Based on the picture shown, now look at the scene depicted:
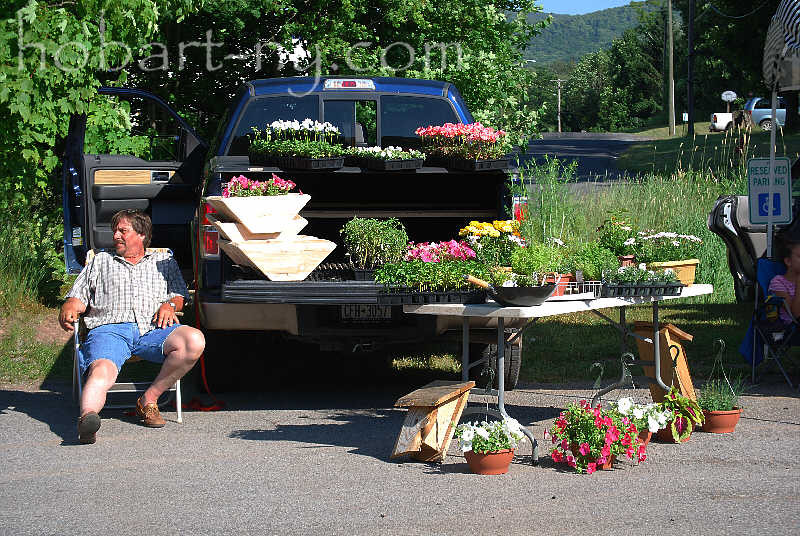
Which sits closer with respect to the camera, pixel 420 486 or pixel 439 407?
pixel 420 486

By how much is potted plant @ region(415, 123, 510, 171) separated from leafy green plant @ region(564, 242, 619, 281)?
4.18ft

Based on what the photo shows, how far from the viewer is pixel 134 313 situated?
7090mm

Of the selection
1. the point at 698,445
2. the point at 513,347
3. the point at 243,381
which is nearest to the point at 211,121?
the point at 243,381

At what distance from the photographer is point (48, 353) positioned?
361 inches

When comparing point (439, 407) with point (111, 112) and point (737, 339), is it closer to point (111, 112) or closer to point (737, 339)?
point (737, 339)

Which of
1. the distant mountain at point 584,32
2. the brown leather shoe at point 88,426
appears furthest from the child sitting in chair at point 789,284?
the distant mountain at point 584,32

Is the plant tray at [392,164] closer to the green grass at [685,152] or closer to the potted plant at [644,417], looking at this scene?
the potted plant at [644,417]

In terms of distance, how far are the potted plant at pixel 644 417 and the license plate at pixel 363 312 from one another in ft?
5.31

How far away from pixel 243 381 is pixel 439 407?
2.45 meters

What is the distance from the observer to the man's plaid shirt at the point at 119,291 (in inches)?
277

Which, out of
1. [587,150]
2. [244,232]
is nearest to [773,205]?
[244,232]

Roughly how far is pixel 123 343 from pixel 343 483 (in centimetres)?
213

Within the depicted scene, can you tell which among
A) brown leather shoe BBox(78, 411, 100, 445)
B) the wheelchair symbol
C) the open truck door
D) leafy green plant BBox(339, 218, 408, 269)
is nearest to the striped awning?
the wheelchair symbol

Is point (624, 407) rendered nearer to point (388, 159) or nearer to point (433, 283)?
point (433, 283)
